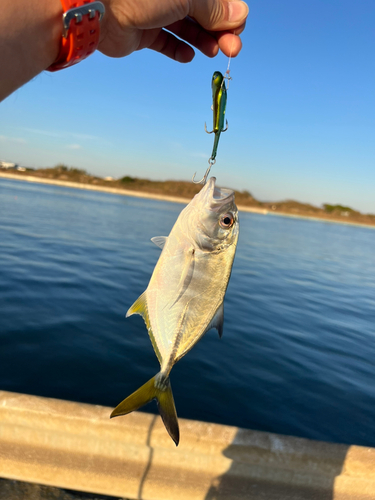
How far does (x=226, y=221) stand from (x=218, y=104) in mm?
852

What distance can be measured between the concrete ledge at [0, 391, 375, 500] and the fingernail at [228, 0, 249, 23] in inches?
132

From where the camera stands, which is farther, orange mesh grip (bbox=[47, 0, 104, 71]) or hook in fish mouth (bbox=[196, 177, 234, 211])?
hook in fish mouth (bbox=[196, 177, 234, 211])

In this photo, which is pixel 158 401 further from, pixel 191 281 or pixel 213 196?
pixel 213 196

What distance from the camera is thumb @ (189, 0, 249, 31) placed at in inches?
103

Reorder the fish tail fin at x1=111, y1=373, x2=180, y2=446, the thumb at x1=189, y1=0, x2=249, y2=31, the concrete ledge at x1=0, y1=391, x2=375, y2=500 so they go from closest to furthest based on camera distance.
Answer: the fish tail fin at x1=111, y1=373, x2=180, y2=446, the thumb at x1=189, y1=0, x2=249, y2=31, the concrete ledge at x1=0, y1=391, x2=375, y2=500

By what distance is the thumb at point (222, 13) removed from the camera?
8.59 ft

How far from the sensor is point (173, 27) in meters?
3.12

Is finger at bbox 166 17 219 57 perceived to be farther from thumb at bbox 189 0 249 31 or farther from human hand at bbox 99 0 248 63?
thumb at bbox 189 0 249 31

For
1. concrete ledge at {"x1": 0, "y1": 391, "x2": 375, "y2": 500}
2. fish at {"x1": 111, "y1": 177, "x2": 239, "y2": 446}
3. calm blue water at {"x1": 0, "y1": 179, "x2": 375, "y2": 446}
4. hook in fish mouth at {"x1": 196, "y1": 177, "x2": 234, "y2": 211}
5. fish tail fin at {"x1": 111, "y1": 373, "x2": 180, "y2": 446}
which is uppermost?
hook in fish mouth at {"x1": 196, "y1": 177, "x2": 234, "y2": 211}

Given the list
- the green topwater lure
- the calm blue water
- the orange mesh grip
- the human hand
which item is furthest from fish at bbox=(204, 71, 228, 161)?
the calm blue water

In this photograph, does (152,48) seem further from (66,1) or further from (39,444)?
(39,444)

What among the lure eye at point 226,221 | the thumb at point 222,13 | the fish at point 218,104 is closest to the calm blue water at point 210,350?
the lure eye at point 226,221

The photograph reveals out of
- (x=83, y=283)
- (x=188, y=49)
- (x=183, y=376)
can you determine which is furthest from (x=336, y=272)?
(x=188, y=49)

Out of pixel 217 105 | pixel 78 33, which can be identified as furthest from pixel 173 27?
pixel 78 33
